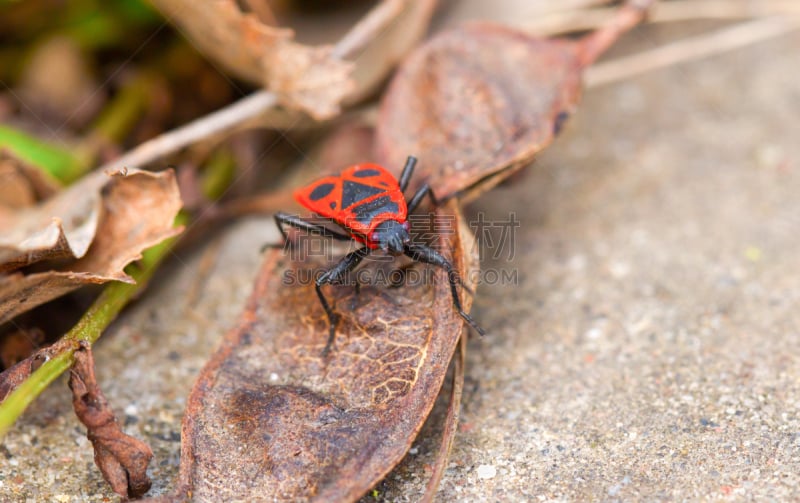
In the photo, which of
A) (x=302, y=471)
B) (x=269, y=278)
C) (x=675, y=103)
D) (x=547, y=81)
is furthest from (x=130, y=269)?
(x=675, y=103)

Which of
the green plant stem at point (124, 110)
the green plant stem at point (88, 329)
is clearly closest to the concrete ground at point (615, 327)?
the green plant stem at point (88, 329)

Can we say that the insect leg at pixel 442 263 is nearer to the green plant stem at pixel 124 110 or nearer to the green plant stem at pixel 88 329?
the green plant stem at pixel 88 329

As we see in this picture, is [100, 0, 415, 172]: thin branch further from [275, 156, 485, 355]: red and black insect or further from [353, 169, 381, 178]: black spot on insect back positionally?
[353, 169, 381, 178]: black spot on insect back

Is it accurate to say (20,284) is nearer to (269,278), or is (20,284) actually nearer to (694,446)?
(269,278)

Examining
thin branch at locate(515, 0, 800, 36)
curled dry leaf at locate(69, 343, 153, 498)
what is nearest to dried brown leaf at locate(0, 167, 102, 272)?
curled dry leaf at locate(69, 343, 153, 498)

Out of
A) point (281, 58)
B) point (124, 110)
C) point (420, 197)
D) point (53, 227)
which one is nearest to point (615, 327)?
point (420, 197)

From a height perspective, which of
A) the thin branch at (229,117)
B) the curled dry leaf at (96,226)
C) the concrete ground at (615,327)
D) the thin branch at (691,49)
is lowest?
the concrete ground at (615,327)

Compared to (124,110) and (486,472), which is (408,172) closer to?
(486,472)
